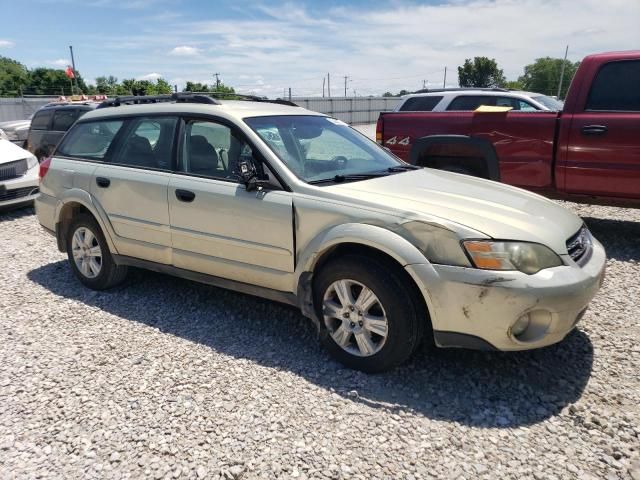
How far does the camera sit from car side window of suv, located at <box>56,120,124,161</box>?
4.43 metres

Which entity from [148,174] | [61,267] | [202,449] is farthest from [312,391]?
[61,267]

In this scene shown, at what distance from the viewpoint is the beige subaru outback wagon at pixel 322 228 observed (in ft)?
8.89

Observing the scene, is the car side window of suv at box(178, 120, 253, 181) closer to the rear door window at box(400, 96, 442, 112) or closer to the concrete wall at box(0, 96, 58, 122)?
the rear door window at box(400, 96, 442, 112)

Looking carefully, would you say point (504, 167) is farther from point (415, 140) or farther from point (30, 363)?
point (30, 363)

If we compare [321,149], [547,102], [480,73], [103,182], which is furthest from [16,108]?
[480,73]

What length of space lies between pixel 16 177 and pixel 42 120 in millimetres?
3514

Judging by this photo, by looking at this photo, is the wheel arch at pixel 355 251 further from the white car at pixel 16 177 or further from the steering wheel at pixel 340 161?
the white car at pixel 16 177

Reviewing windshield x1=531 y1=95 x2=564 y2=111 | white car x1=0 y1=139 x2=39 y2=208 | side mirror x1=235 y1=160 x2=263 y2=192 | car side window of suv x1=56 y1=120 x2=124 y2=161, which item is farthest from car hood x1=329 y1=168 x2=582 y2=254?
white car x1=0 y1=139 x2=39 y2=208

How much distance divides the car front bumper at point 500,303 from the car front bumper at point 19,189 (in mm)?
6956

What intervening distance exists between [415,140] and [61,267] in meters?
4.36

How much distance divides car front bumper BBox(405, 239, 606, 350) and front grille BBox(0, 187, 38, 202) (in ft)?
23.6

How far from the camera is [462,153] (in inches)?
236

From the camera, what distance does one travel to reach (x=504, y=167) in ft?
19.0

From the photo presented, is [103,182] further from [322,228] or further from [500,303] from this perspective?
[500,303]
